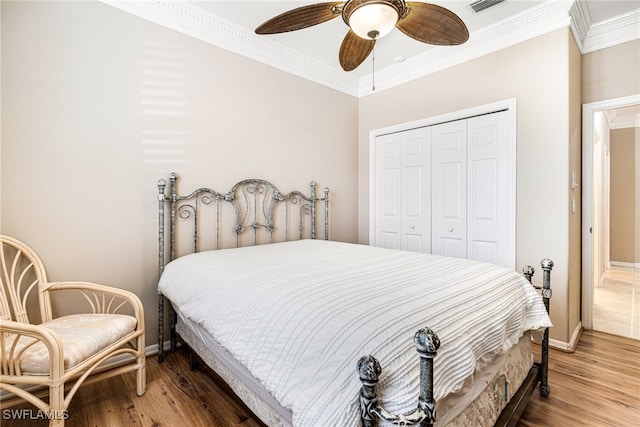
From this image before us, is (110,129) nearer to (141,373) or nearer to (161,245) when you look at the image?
(161,245)

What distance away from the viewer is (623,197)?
538 cm

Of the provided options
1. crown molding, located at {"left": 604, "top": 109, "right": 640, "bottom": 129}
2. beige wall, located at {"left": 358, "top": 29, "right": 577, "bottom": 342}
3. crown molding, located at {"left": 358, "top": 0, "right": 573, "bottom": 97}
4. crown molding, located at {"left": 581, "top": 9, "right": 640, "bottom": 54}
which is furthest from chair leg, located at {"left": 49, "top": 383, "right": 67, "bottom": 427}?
crown molding, located at {"left": 604, "top": 109, "right": 640, "bottom": 129}

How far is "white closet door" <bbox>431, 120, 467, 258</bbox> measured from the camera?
9.87 feet

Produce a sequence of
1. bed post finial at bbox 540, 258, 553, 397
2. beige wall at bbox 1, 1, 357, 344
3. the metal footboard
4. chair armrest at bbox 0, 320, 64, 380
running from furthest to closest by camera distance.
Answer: beige wall at bbox 1, 1, 357, 344 → bed post finial at bbox 540, 258, 553, 397 → chair armrest at bbox 0, 320, 64, 380 → the metal footboard

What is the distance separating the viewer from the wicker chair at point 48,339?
4.20 ft

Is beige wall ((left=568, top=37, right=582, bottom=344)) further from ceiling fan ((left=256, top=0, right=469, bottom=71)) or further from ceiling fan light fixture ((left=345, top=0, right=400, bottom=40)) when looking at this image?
ceiling fan light fixture ((left=345, top=0, right=400, bottom=40))

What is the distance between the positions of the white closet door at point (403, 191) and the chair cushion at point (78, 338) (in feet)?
9.07

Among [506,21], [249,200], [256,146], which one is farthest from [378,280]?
[506,21]

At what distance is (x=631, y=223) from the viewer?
533cm

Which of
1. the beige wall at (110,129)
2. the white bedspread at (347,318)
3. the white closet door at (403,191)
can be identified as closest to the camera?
the white bedspread at (347,318)

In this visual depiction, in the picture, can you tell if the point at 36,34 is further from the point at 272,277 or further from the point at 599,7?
the point at 599,7

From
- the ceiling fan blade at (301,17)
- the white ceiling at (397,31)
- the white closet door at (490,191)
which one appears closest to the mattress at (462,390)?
the white closet door at (490,191)

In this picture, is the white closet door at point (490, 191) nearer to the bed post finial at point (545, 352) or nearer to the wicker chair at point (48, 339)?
the bed post finial at point (545, 352)

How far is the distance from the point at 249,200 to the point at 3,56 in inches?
71.3
